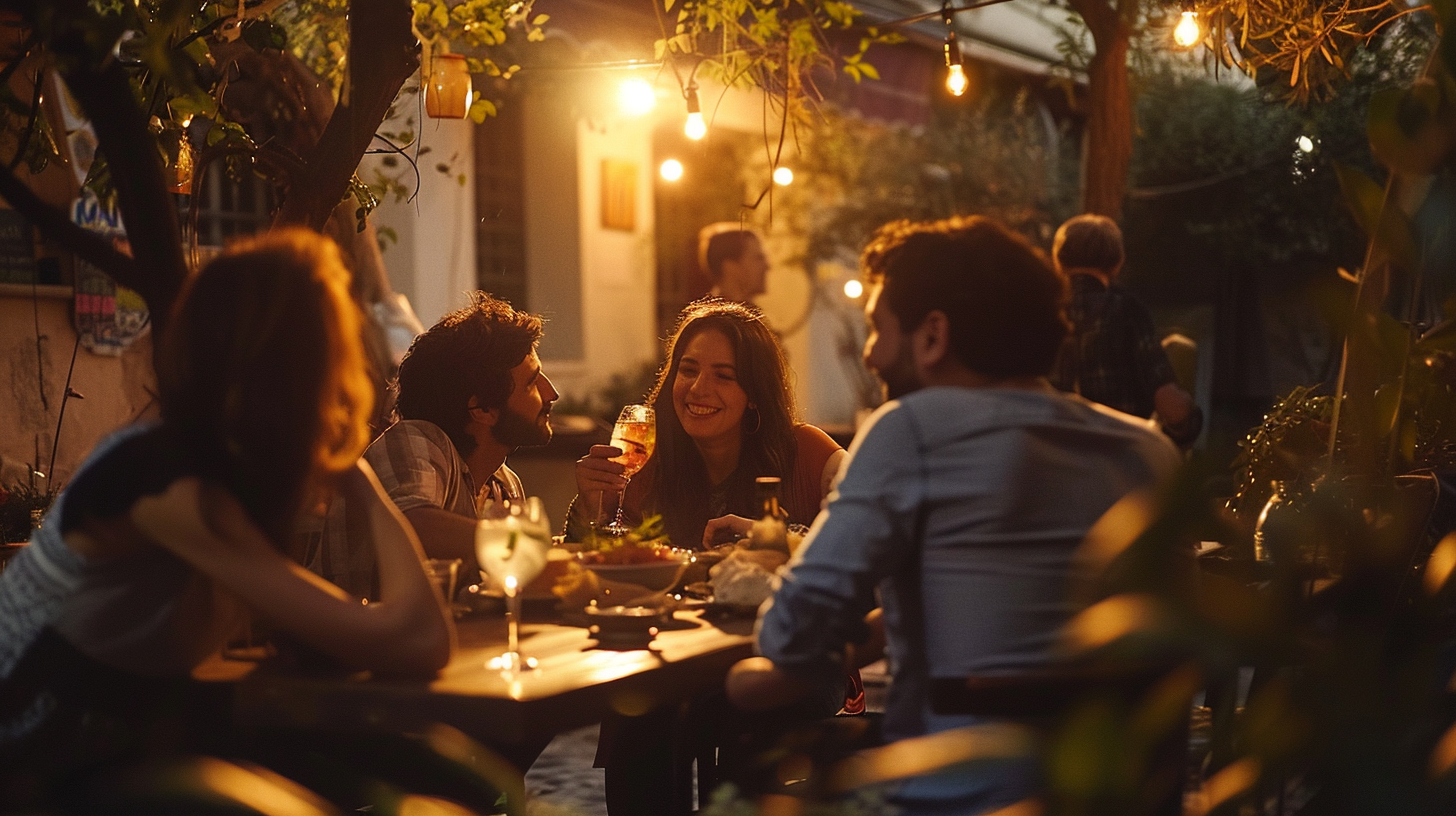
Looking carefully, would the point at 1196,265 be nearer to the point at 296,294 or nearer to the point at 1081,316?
the point at 1081,316

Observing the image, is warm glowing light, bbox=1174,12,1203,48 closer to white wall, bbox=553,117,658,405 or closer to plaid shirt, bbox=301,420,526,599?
plaid shirt, bbox=301,420,526,599

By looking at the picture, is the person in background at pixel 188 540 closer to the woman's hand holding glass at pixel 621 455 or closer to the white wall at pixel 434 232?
the woman's hand holding glass at pixel 621 455

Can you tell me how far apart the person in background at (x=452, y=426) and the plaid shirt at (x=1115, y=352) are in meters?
2.68

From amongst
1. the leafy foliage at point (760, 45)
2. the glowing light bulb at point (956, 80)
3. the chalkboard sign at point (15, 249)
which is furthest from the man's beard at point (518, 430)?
the chalkboard sign at point (15, 249)

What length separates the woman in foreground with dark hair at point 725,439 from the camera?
12.9 feet

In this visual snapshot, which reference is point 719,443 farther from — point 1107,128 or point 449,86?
point 1107,128

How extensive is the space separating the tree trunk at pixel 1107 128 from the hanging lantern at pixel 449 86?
9.66 ft

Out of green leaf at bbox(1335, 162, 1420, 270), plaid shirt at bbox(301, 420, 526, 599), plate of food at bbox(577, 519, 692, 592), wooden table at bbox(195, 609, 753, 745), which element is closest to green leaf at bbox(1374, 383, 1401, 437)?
green leaf at bbox(1335, 162, 1420, 270)

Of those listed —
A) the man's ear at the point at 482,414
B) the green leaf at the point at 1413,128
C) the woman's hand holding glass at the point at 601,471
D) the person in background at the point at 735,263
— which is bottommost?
the woman's hand holding glass at the point at 601,471

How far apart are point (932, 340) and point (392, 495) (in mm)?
1546

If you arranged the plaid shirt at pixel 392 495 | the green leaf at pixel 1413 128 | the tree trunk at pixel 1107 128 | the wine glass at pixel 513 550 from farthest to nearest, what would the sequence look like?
the tree trunk at pixel 1107 128 < the plaid shirt at pixel 392 495 < the wine glass at pixel 513 550 < the green leaf at pixel 1413 128

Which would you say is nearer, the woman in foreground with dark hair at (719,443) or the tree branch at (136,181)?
the tree branch at (136,181)

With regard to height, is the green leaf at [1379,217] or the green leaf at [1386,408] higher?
the green leaf at [1379,217]

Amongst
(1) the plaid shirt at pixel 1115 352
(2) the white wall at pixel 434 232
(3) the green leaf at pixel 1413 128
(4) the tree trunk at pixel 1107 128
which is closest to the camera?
(3) the green leaf at pixel 1413 128
